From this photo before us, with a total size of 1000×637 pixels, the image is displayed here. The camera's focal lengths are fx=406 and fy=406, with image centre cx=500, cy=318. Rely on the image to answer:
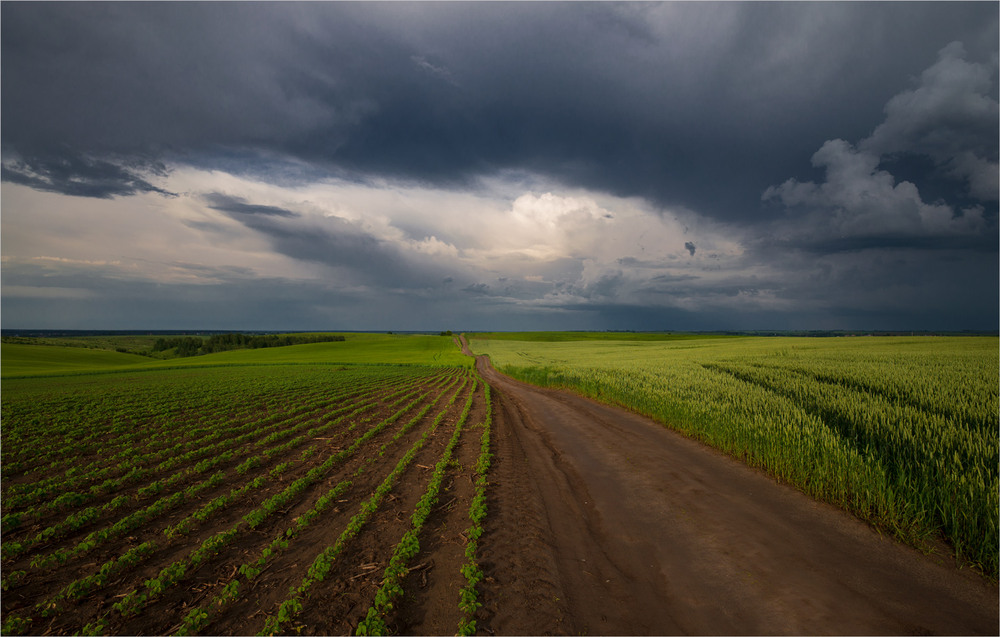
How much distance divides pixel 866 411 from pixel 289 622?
565 inches

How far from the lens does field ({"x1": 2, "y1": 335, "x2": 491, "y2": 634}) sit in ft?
18.0

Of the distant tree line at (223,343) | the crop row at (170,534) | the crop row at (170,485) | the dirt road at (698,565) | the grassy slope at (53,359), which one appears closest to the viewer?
the dirt road at (698,565)

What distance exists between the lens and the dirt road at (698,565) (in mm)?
5238

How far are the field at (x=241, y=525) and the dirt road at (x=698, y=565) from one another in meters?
0.94

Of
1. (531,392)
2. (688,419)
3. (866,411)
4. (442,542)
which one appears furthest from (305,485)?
(531,392)

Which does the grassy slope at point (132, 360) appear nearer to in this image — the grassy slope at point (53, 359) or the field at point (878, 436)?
the grassy slope at point (53, 359)

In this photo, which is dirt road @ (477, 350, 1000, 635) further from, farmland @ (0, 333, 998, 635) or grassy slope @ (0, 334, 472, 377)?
grassy slope @ (0, 334, 472, 377)

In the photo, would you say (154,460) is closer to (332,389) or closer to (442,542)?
(442,542)

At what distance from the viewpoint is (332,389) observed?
29.8 metres

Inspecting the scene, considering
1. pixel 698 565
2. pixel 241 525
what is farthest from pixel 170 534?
pixel 698 565

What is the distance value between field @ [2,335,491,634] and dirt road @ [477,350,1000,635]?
937 mm

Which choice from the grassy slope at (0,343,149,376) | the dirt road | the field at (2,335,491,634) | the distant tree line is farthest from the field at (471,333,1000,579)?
the distant tree line

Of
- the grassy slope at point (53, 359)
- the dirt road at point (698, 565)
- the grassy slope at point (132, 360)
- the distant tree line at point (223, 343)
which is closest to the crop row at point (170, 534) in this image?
the dirt road at point (698, 565)

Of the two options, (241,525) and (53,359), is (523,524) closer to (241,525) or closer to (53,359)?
(241,525)
